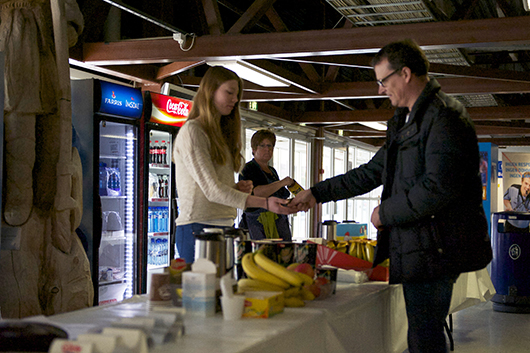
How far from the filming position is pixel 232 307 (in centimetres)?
171

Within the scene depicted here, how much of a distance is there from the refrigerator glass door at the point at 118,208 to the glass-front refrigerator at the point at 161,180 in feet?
0.67

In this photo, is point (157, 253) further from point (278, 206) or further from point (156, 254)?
point (278, 206)

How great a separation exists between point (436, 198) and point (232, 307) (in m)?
0.85

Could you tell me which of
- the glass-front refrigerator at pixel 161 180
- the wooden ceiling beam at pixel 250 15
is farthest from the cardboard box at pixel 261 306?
the glass-front refrigerator at pixel 161 180

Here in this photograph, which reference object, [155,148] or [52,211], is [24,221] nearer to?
[52,211]

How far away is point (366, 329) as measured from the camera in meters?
2.28

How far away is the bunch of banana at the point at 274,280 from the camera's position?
77.5 inches

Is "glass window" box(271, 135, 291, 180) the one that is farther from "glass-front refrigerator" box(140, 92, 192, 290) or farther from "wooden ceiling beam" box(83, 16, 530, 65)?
"wooden ceiling beam" box(83, 16, 530, 65)

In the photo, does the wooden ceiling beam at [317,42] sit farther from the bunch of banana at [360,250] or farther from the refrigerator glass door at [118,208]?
the bunch of banana at [360,250]

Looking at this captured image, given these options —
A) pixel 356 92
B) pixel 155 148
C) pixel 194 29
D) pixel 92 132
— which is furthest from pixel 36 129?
pixel 356 92

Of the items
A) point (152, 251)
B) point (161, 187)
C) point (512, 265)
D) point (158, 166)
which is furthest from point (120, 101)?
point (512, 265)

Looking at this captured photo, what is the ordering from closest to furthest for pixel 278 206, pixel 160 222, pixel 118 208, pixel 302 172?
pixel 278 206 → pixel 118 208 → pixel 160 222 → pixel 302 172

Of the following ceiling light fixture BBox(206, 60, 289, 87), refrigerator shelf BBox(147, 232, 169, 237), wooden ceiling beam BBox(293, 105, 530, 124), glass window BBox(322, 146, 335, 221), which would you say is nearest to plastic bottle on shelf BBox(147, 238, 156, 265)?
refrigerator shelf BBox(147, 232, 169, 237)

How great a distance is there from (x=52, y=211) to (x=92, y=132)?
96 cm
